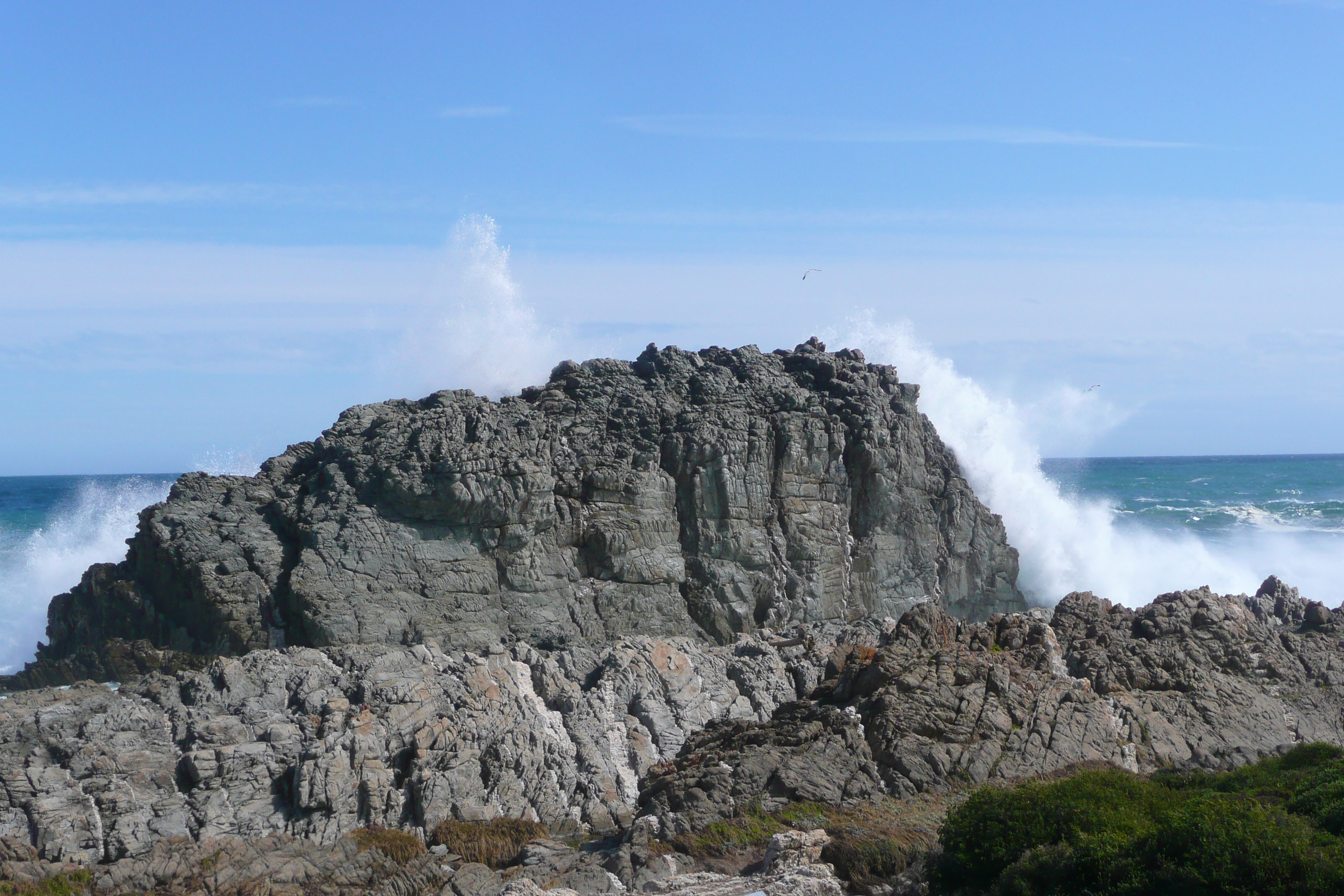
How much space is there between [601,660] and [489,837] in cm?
553

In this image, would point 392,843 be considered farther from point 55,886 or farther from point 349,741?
point 55,886

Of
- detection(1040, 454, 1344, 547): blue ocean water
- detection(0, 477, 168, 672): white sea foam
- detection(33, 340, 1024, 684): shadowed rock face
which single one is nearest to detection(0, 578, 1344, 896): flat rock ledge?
detection(33, 340, 1024, 684): shadowed rock face

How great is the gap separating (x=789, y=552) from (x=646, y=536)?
3.84 metres

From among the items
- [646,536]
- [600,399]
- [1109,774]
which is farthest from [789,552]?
[1109,774]

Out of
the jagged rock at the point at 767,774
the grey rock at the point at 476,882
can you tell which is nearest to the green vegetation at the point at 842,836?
the jagged rock at the point at 767,774

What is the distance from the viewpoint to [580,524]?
2706cm

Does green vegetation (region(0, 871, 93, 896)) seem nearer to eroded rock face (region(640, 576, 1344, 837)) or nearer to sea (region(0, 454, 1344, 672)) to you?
eroded rock face (region(640, 576, 1344, 837))

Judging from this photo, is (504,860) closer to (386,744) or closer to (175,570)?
(386,744)

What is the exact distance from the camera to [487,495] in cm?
2559

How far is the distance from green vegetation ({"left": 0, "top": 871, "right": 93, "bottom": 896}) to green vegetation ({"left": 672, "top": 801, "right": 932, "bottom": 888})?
877cm

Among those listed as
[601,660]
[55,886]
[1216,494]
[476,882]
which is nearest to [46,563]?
[601,660]

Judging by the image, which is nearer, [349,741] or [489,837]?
[489,837]

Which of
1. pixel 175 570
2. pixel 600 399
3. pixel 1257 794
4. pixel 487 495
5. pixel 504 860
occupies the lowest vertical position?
pixel 504 860

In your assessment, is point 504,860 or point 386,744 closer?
point 504,860
